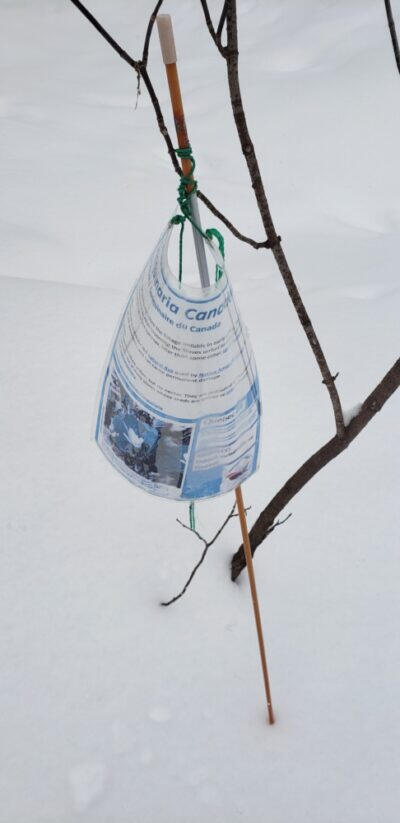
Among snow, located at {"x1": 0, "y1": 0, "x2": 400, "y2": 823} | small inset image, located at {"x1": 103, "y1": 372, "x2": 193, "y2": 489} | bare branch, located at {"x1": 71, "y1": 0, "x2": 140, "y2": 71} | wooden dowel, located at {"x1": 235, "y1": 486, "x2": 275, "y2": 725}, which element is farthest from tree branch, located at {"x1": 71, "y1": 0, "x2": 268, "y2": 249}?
snow, located at {"x1": 0, "y1": 0, "x2": 400, "y2": 823}

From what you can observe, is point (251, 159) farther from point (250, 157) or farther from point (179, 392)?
point (179, 392)

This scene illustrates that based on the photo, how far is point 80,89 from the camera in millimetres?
4113

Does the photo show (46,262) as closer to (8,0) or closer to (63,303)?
(63,303)

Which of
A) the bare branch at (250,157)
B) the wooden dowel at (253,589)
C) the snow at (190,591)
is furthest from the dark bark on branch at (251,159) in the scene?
the snow at (190,591)

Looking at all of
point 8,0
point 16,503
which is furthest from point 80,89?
point 16,503

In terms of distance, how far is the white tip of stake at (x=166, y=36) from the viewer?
2.13ft

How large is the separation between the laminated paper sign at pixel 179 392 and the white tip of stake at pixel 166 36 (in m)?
0.17

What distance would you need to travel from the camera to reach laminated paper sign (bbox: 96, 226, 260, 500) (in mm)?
710

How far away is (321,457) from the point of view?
959 millimetres

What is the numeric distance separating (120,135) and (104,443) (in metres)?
2.86

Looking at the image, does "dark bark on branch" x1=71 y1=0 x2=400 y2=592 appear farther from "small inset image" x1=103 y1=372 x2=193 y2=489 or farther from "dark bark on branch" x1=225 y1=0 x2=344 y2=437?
"small inset image" x1=103 y1=372 x2=193 y2=489

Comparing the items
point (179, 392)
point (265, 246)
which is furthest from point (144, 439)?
point (265, 246)

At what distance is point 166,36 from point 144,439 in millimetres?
417

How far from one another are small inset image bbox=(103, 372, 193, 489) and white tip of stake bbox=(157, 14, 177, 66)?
0.34m
